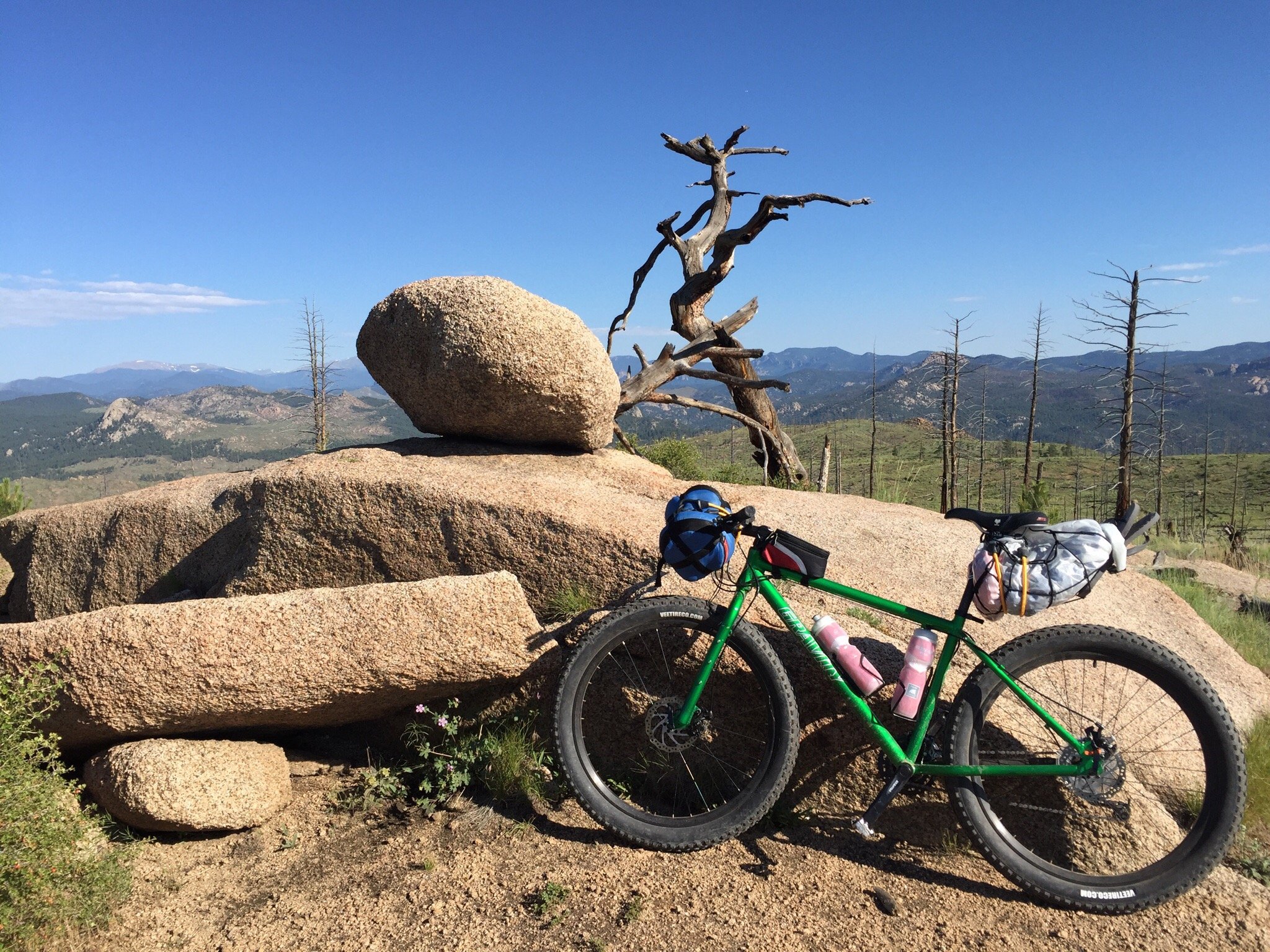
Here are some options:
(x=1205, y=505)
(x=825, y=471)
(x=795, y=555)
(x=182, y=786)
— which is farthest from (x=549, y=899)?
(x=1205, y=505)

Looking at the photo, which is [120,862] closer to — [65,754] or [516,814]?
[65,754]

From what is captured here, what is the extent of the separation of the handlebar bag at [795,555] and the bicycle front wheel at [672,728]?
0.42 metres

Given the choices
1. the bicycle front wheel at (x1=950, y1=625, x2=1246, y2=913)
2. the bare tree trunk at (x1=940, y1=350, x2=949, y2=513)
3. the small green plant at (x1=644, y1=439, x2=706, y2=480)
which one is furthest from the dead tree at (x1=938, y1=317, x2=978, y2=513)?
the bicycle front wheel at (x1=950, y1=625, x2=1246, y2=913)

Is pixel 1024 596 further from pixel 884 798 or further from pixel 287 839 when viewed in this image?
pixel 287 839

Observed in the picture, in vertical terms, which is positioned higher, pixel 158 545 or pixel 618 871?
pixel 158 545

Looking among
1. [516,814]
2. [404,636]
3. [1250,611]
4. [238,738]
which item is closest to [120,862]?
[238,738]

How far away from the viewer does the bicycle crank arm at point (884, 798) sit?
374cm

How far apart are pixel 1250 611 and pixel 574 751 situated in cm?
881

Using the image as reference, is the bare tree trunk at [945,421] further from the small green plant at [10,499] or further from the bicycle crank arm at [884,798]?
the small green plant at [10,499]

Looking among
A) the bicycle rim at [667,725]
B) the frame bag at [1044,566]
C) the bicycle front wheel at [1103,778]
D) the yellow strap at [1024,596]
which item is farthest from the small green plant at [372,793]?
the yellow strap at [1024,596]

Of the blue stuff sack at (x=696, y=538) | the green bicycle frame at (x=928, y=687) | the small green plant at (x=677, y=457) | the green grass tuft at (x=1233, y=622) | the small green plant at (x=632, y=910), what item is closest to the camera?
the small green plant at (x=632, y=910)

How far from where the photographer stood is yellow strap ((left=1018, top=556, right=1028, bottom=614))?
3.72 metres

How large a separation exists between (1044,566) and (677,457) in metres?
12.1

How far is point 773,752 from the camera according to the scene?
4102mm
